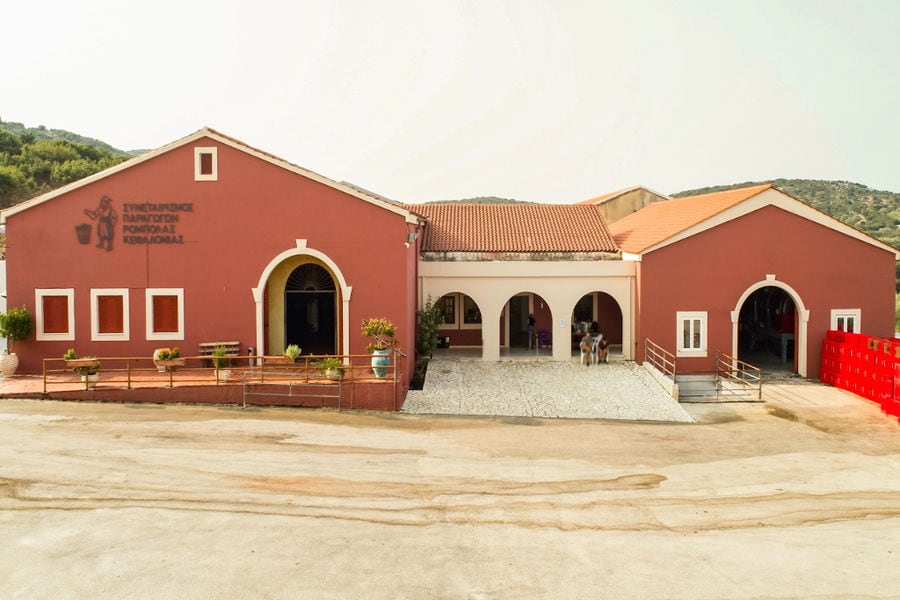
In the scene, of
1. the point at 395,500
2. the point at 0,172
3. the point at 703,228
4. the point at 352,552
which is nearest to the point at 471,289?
the point at 703,228

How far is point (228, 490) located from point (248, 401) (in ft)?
21.7

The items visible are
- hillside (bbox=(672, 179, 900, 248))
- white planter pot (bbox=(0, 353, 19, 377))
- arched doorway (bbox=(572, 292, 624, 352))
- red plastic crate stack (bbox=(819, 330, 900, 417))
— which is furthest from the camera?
hillside (bbox=(672, 179, 900, 248))

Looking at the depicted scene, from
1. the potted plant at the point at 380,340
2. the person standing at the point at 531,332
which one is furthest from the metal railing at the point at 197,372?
the person standing at the point at 531,332

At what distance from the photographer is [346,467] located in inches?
530

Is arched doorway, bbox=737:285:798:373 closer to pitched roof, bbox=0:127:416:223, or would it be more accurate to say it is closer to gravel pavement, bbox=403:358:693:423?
gravel pavement, bbox=403:358:693:423

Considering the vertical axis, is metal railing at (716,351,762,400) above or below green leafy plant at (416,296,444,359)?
below

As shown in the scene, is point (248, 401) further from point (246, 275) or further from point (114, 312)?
point (114, 312)

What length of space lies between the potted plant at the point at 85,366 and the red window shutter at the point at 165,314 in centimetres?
177

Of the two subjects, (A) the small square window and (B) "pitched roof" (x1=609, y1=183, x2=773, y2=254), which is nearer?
(B) "pitched roof" (x1=609, y1=183, x2=773, y2=254)

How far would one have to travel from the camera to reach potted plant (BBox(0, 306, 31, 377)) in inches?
776

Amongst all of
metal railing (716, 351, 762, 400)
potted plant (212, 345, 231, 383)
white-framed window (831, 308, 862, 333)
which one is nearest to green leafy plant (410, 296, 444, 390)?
potted plant (212, 345, 231, 383)

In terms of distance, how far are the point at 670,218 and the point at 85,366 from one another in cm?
1949

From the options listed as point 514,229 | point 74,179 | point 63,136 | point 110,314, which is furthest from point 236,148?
point 63,136

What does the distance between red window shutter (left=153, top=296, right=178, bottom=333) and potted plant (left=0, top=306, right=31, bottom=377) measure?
10.7ft
